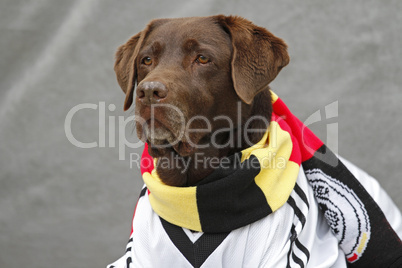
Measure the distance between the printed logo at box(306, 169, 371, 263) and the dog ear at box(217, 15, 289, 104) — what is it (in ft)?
1.79

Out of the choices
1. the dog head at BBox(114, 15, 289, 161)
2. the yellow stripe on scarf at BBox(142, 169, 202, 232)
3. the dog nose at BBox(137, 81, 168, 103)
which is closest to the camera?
the dog nose at BBox(137, 81, 168, 103)

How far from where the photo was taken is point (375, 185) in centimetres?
287

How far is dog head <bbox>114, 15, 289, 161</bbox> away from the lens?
231 cm

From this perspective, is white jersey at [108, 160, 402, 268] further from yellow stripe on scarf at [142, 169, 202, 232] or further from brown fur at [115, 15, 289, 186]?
brown fur at [115, 15, 289, 186]

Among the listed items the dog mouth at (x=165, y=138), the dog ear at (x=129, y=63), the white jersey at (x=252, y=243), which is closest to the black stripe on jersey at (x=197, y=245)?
the white jersey at (x=252, y=243)

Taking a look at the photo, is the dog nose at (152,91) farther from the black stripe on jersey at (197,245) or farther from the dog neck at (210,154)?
the black stripe on jersey at (197,245)

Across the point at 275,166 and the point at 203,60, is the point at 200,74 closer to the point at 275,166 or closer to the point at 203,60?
the point at 203,60

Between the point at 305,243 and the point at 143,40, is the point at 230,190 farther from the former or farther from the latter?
the point at 143,40

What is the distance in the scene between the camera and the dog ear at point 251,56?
94.8 inches

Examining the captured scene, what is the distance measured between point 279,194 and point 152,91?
0.71 m

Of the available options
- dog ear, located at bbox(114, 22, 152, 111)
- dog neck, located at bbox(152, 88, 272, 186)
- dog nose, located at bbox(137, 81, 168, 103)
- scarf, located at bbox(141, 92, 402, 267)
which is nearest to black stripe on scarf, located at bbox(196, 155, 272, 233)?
scarf, located at bbox(141, 92, 402, 267)

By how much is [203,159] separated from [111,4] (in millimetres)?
1771

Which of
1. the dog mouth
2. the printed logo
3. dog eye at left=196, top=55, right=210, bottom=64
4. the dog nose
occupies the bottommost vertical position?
the printed logo

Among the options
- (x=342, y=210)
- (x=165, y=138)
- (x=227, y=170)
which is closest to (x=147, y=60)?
(x=165, y=138)
